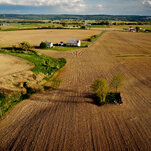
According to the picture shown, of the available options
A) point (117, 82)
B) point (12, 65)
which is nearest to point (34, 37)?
point (12, 65)

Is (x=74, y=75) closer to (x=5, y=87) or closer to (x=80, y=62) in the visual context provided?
(x=80, y=62)

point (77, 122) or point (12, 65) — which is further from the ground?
point (12, 65)

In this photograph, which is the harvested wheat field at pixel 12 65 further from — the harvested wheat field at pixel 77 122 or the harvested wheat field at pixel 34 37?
the harvested wheat field at pixel 34 37

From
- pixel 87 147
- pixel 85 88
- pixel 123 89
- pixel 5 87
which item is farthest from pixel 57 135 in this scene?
pixel 123 89

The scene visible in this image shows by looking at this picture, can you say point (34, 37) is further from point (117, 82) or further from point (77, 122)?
point (77, 122)

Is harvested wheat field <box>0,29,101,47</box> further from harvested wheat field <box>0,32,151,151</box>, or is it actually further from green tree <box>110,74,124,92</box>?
green tree <box>110,74,124,92</box>

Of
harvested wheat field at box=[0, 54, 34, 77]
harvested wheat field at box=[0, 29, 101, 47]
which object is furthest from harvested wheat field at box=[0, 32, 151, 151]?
harvested wheat field at box=[0, 29, 101, 47]

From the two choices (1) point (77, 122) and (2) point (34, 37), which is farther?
(2) point (34, 37)

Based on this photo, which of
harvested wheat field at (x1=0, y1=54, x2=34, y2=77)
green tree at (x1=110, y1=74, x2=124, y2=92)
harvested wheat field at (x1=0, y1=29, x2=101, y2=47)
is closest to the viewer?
green tree at (x1=110, y1=74, x2=124, y2=92)
